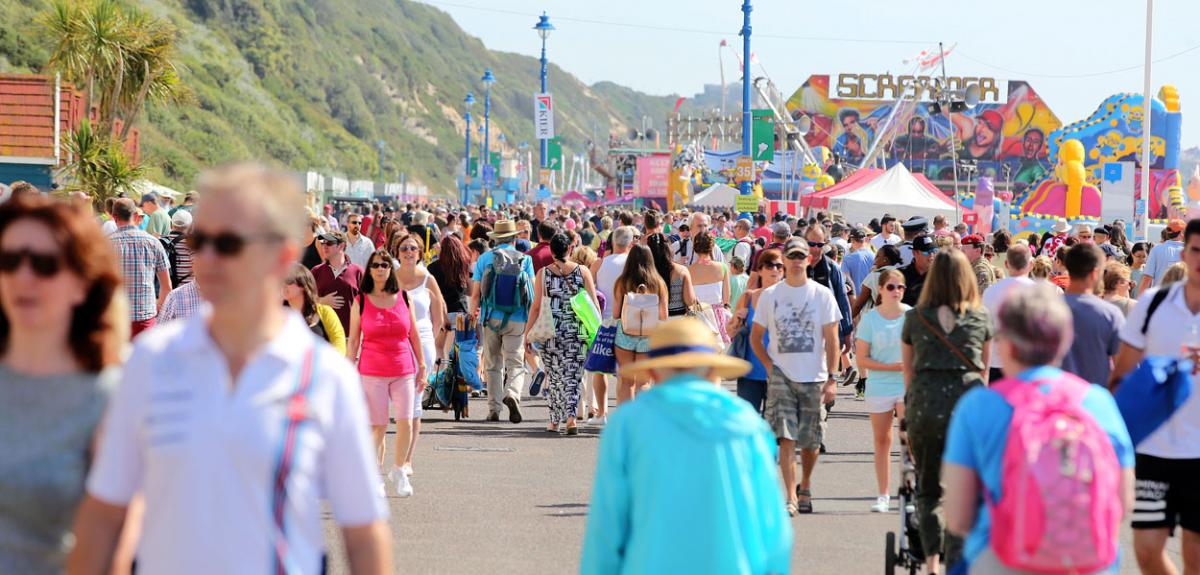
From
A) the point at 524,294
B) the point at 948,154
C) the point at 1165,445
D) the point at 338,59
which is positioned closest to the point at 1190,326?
the point at 1165,445

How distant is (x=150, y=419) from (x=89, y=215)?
0.83 m

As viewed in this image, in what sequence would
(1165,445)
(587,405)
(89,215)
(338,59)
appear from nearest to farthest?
1. (89,215)
2. (1165,445)
3. (587,405)
4. (338,59)

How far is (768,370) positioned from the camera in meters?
9.41

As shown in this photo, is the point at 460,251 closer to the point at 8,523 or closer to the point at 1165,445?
the point at 1165,445

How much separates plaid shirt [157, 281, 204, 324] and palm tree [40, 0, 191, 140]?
2130 centimetres

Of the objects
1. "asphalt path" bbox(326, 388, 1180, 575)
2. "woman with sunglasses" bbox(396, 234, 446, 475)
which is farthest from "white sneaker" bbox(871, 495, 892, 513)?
"woman with sunglasses" bbox(396, 234, 446, 475)

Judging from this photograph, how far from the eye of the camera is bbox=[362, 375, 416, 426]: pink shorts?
959 centimetres

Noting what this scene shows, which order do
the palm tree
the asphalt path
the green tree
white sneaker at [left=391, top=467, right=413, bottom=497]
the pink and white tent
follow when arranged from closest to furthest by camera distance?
the asphalt path, white sneaker at [left=391, top=467, right=413, bottom=497], the green tree, the palm tree, the pink and white tent

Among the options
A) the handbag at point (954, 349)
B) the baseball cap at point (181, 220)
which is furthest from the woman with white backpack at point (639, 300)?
the baseball cap at point (181, 220)

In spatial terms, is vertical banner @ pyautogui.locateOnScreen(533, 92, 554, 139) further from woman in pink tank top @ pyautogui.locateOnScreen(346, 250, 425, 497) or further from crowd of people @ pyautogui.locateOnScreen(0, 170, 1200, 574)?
crowd of people @ pyautogui.locateOnScreen(0, 170, 1200, 574)

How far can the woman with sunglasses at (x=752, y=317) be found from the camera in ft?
33.2

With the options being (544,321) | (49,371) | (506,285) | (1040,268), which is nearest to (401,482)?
(544,321)

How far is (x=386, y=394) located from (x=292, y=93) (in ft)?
382

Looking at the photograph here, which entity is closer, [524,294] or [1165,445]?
[1165,445]
